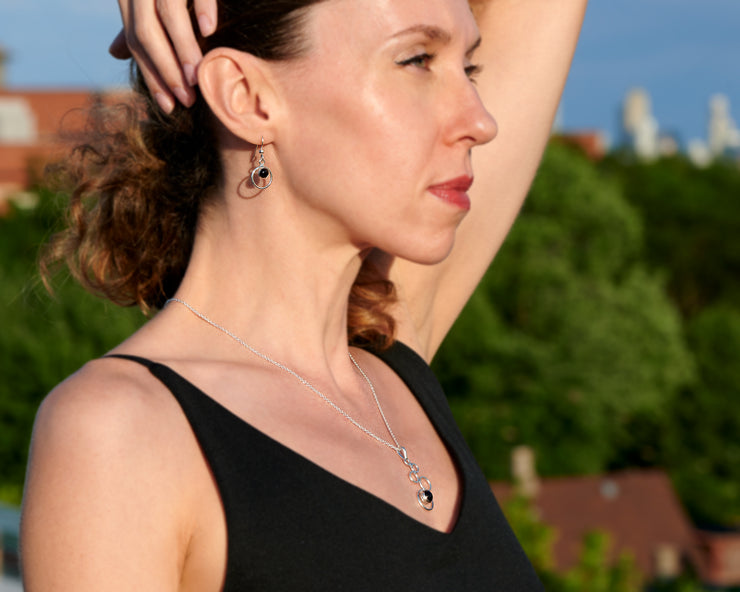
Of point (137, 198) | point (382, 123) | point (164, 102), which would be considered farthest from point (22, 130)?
point (382, 123)

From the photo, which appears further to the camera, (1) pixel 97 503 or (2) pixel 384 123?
(2) pixel 384 123

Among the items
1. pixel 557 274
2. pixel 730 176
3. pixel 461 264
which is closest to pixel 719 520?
pixel 557 274

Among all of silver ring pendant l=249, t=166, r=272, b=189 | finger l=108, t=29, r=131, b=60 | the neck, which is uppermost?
finger l=108, t=29, r=131, b=60

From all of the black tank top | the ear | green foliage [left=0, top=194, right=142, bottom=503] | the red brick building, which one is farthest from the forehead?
green foliage [left=0, top=194, right=142, bottom=503]

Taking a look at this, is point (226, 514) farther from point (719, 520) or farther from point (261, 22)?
point (719, 520)

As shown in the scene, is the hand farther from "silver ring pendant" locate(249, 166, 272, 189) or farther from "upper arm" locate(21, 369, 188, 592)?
"upper arm" locate(21, 369, 188, 592)

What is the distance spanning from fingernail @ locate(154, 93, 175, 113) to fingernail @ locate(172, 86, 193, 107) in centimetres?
2

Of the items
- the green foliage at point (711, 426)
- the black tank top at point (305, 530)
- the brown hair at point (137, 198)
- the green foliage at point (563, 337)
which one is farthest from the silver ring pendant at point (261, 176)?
the green foliage at point (711, 426)

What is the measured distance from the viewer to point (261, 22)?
6.49 feet

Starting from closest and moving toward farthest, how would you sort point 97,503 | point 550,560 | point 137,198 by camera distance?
1. point 97,503
2. point 137,198
3. point 550,560

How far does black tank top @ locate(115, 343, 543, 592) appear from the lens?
1747 millimetres

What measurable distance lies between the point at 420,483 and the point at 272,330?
1.31 ft

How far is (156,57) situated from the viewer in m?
1.96

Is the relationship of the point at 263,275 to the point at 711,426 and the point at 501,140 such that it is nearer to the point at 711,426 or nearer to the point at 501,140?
the point at 501,140
